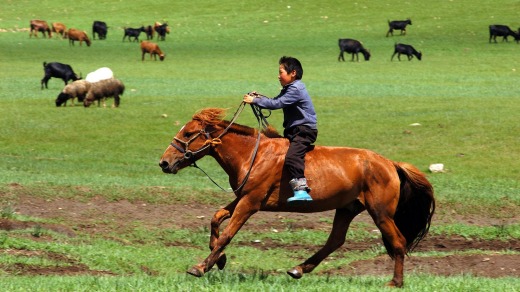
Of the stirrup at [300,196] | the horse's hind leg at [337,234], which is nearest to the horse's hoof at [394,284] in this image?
the horse's hind leg at [337,234]

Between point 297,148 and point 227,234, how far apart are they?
1.13 meters

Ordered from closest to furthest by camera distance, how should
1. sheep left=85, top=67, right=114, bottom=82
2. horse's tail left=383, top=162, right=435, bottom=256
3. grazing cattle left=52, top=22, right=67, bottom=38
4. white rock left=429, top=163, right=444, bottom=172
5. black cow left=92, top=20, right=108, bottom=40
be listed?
horse's tail left=383, top=162, right=435, bottom=256, white rock left=429, top=163, right=444, bottom=172, sheep left=85, top=67, right=114, bottom=82, black cow left=92, top=20, right=108, bottom=40, grazing cattle left=52, top=22, right=67, bottom=38

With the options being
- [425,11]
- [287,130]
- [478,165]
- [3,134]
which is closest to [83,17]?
[425,11]

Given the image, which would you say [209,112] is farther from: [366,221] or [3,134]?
[3,134]

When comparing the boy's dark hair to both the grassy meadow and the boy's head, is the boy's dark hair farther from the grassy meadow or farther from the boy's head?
the grassy meadow

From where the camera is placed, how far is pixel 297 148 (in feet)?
32.8

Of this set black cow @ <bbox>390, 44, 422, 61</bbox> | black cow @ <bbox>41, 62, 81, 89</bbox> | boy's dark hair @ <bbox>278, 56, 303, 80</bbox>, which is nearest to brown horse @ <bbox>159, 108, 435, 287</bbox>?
boy's dark hair @ <bbox>278, 56, 303, 80</bbox>

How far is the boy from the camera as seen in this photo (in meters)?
9.88

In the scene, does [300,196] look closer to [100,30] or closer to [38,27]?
[100,30]

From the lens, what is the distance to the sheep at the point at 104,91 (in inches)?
1188

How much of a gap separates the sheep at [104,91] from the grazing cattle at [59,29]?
98.9ft

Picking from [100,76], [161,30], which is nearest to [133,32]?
[161,30]

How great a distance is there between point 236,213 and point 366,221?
22.0ft

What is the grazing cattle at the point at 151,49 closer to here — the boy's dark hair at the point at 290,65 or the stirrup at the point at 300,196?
the boy's dark hair at the point at 290,65
